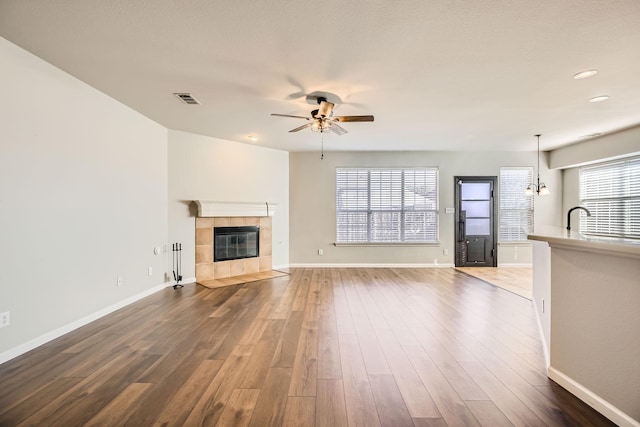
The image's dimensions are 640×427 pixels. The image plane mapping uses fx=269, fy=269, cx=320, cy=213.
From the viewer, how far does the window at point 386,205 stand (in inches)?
252

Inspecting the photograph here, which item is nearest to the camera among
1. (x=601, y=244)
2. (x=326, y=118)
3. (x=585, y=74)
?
(x=601, y=244)

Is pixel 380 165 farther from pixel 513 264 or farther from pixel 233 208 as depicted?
pixel 513 264

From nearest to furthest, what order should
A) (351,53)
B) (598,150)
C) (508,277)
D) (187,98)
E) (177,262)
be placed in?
1. (351,53)
2. (187,98)
3. (177,262)
4. (598,150)
5. (508,277)

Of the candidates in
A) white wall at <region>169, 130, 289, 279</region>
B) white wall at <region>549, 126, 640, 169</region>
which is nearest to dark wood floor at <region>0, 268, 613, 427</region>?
white wall at <region>169, 130, 289, 279</region>

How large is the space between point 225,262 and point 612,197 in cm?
761

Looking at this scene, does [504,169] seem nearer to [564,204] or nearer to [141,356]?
[564,204]

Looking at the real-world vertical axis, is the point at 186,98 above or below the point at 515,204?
above

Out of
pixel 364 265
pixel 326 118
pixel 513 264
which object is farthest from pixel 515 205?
pixel 326 118

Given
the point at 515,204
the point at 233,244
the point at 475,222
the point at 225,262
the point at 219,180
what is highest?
the point at 219,180

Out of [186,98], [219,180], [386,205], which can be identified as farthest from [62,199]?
[386,205]

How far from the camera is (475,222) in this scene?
639 cm

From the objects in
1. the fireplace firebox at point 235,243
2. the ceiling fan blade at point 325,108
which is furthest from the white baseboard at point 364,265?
the ceiling fan blade at point 325,108

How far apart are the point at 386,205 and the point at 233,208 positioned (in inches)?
137

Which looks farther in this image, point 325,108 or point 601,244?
point 325,108
